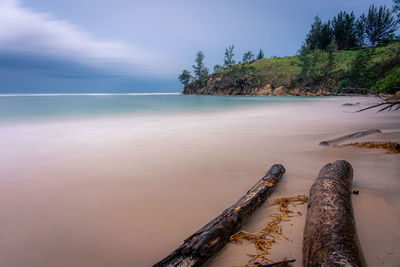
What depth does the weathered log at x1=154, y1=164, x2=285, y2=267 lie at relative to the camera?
1.26 m

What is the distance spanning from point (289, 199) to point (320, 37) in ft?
228

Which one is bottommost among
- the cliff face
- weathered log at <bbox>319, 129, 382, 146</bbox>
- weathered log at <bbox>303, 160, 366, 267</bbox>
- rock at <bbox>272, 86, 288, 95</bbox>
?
weathered log at <bbox>319, 129, 382, 146</bbox>

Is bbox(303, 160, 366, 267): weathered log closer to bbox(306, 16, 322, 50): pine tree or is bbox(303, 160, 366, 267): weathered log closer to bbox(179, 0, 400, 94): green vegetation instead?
bbox(179, 0, 400, 94): green vegetation

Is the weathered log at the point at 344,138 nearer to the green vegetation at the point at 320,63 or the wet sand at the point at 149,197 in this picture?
the wet sand at the point at 149,197

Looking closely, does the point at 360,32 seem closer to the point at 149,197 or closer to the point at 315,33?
the point at 315,33

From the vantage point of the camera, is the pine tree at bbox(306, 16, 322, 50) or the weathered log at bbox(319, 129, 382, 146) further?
the pine tree at bbox(306, 16, 322, 50)

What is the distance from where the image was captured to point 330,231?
50.6 inches

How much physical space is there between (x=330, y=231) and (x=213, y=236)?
775mm

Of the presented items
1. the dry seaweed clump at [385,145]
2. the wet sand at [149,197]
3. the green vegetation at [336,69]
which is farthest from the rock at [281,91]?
the dry seaweed clump at [385,145]

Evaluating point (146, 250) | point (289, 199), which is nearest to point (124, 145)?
point (146, 250)

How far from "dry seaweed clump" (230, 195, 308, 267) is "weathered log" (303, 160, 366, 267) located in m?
0.22

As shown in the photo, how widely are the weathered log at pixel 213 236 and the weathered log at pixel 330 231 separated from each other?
0.49m

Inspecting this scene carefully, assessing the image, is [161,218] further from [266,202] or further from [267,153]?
[267,153]

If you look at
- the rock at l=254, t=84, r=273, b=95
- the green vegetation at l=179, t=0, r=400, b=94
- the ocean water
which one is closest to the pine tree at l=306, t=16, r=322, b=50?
the green vegetation at l=179, t=0, r=400, b=94
